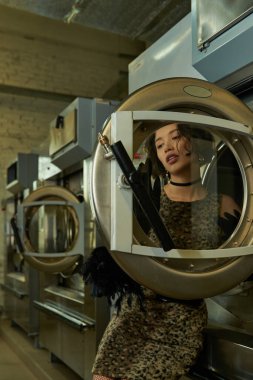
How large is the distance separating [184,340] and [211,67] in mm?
920

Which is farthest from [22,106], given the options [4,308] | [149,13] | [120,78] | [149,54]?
[149,54]

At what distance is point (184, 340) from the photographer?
1.37 m

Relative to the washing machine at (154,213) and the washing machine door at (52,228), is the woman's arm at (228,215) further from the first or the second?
the washing machine door at (52,228)

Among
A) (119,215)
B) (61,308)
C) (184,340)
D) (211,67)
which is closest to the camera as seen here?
(119,215)

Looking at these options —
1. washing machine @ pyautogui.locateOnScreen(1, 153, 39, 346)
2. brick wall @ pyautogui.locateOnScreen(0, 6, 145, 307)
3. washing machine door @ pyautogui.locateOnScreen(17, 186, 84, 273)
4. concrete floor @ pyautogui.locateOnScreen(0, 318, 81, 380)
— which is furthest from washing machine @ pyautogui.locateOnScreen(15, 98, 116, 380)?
brick wall @ pyautogui.locateOnScreen(0, 6, 145, 307)

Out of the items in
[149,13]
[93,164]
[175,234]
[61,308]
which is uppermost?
[149,13]

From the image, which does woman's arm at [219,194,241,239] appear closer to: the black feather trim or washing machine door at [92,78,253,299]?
washing machine door at [92,78,253,299]

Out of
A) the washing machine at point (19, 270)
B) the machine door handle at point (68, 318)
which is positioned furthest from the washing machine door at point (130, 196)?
the washing machine at point (19, 270)

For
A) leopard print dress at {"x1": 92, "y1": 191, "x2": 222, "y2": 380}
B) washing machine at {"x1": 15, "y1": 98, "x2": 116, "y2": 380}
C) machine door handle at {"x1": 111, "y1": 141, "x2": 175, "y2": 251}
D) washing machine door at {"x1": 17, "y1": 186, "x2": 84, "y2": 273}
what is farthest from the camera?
washing machine door at {"x1": 17, "y1": 186, "x2": 84, "y2": 273}

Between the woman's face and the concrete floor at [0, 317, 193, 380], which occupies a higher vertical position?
the woman's face

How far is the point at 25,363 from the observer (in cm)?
409

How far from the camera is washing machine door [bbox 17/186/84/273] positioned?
3152mm

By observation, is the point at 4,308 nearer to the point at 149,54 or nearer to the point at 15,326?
the point at 15,326

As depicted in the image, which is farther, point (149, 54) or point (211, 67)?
point (149, 54)
